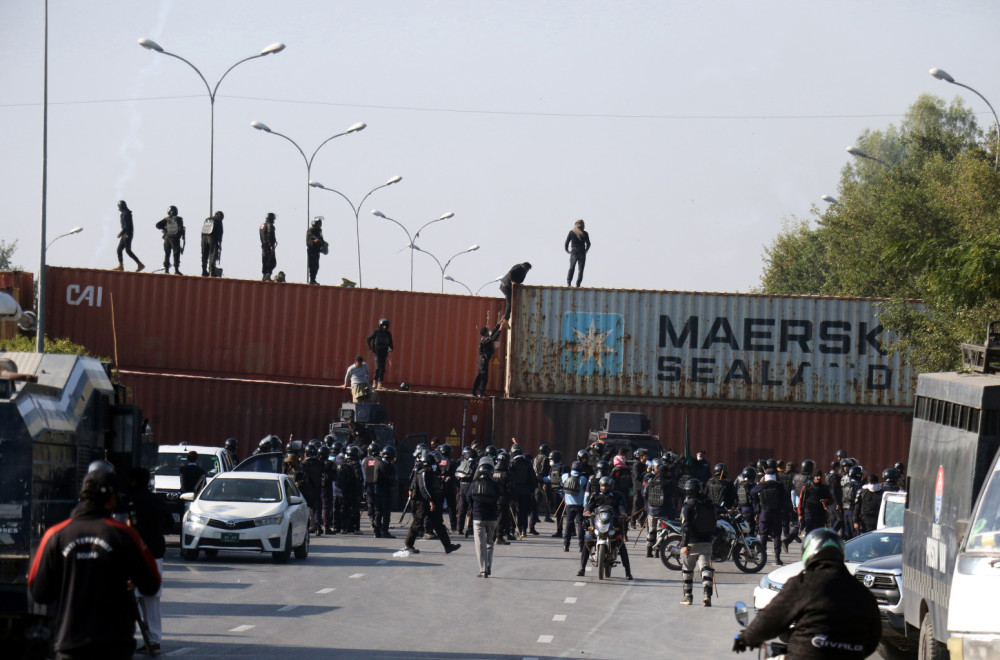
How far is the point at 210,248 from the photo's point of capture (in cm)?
3444

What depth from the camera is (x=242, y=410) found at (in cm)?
3281

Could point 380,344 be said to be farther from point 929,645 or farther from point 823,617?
point 823,617

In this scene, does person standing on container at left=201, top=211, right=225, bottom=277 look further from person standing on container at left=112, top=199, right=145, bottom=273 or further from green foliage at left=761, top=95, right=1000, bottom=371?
green foliage at left=761, top=95, right=1000, bottom=371

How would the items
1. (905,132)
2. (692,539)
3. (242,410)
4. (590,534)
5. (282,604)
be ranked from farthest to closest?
(905,132) → (242,410) → (590,534) → (692,539) → (282,604)

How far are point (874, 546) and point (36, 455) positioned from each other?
356 inches

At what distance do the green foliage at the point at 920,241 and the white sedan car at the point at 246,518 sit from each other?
28.8ft

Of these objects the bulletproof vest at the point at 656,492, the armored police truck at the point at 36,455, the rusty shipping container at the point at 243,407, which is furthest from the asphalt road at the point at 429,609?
the rusty shipping container at the point at 243,407

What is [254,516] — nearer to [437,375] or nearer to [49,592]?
[49,592]

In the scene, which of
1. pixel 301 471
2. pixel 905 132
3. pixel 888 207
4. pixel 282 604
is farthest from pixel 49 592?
pixel 905 132

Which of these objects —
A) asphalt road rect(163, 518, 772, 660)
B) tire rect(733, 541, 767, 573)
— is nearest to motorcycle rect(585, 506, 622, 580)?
asphalt road rect(163, 518, 772, 660)

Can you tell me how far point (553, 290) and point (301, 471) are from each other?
12411mm

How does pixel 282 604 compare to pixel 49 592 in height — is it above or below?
below

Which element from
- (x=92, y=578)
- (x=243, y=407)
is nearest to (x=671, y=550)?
(x=92, y=578)

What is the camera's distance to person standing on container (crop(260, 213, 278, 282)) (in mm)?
33750
